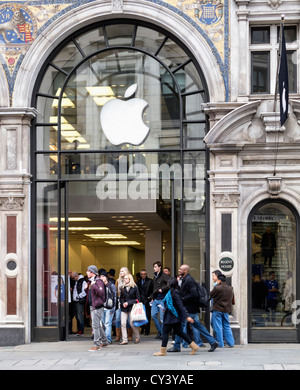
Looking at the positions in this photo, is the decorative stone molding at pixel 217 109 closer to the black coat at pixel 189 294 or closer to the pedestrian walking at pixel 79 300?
the black coat at pixel 189 294

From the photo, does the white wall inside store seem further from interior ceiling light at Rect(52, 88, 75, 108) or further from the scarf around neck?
the scarf around neck

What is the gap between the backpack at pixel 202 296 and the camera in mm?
16344

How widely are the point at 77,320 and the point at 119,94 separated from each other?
5849 millimetres

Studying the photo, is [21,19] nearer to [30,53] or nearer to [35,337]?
[30,53]

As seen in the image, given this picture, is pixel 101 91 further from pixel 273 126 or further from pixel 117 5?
pixel 273 126

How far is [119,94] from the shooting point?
19.0m

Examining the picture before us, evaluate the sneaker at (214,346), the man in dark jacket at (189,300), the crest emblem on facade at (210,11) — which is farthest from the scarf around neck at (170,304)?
the crest emblem on facade at (210,11)

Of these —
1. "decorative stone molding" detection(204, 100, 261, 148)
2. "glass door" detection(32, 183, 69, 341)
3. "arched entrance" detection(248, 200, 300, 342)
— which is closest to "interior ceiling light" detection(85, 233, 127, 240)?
"glass door" detection(32, 183, 69, 341)

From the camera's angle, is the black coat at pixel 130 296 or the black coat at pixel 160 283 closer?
the black coat at pixel 130 296

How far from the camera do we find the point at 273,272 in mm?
18031

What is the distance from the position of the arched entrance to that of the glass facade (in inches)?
68.6

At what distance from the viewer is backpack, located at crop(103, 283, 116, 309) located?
696 inches

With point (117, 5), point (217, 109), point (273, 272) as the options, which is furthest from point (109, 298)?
point (117, 5)

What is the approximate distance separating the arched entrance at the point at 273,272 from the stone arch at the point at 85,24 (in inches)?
138
